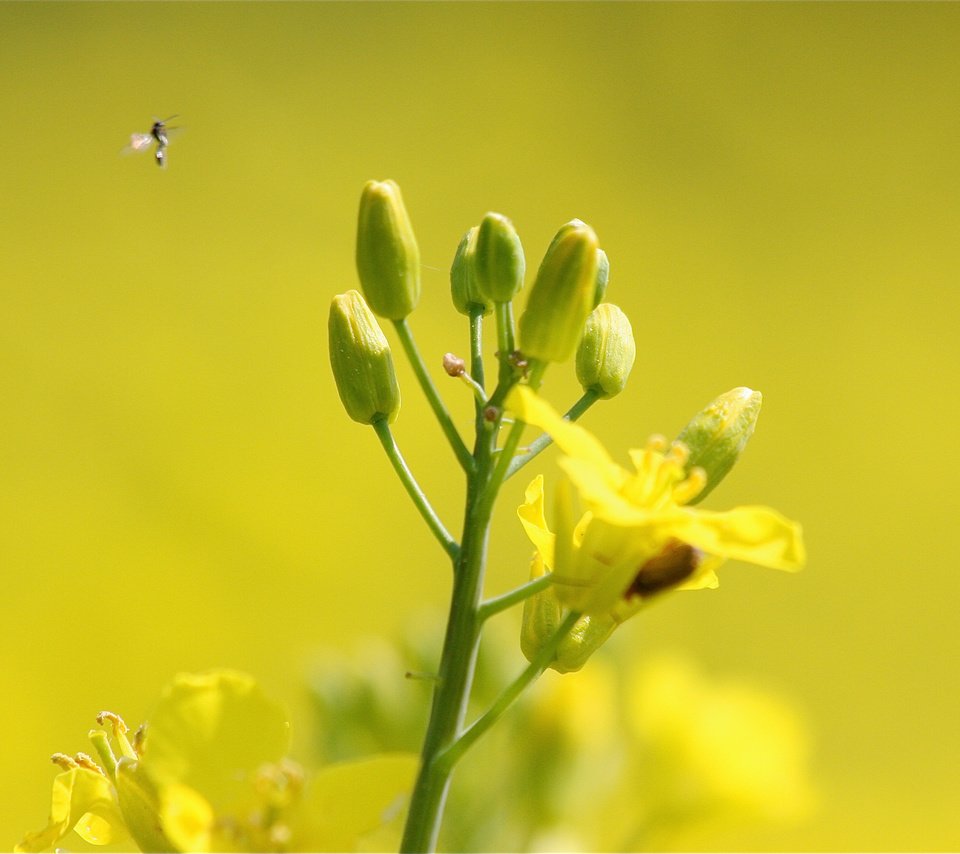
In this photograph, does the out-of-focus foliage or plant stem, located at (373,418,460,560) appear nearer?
plant stem, located at (373,418,460,560)

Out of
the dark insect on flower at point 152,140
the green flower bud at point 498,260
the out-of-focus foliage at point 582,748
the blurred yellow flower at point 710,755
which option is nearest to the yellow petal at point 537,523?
the green flower bud at point 498,260

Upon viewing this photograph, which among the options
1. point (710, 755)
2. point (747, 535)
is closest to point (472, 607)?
point (747, 535)

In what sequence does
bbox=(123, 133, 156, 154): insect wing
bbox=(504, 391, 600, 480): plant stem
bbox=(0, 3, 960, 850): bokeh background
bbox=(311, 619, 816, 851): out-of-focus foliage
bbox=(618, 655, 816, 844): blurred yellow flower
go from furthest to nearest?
bbox=(0, 3, 960, 850): bokeh background < bbox=(618, 655, 816, 844): blurred yellow flower < bbox=(311, 619, 816, 851): out-of-focus foliage < bbox=(123, 133, 156, 154): insect wing < bbox=(504, 391, 600, 480): plant stem

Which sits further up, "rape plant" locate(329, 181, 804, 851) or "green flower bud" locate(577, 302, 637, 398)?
"green flower bud" locate(577, 302, 637, 398)

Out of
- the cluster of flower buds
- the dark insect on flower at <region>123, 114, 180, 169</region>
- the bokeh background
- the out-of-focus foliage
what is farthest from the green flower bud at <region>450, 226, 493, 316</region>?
the bokeh background

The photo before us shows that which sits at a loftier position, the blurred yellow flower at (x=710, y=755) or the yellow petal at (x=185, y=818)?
the blurred yellow flower at (x=710, y=755)

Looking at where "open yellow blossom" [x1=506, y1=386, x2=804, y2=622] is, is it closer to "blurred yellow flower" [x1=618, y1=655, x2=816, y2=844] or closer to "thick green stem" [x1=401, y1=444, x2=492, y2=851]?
"thick green stem" [x1=401, y1=444, x2=492, y2=851]

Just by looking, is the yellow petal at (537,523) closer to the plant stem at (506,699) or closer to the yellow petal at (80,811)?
the plant stem at (506,699)

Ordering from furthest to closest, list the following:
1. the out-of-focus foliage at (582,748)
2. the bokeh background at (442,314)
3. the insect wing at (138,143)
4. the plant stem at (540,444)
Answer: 1. the bokeh background at (442,314)
2. the out-of-focus foliage at (582,748)
3. the insect wing at (138,143)
4. the plant stem at (540,444)
